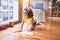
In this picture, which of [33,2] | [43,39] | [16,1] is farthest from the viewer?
[33,2]

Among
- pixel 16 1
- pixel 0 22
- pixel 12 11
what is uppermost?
pixel 16 1

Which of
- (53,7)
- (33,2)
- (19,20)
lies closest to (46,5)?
(33,2)

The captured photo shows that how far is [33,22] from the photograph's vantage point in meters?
3.66

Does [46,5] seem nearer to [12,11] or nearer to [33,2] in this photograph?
[33,2]

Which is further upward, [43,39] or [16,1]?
[16,1]

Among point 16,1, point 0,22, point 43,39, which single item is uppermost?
point 16,1

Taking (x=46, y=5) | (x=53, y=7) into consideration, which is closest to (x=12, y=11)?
(x=46, y=5)

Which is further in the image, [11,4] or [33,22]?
[11,4]

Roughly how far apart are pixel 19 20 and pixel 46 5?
9.39 feet

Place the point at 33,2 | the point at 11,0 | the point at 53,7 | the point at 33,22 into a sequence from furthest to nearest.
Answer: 1. the point at 53,7
2. the point at 33,2
3. the point at 11,0
4. the point at 33,22

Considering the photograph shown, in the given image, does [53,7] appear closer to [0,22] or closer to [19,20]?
[19,20]

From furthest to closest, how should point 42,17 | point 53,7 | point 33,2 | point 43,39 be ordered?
point 53,7
point 33,2
point 42,17
point 43,39

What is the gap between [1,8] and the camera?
3816 millimetres

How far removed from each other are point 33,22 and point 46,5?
388cm
